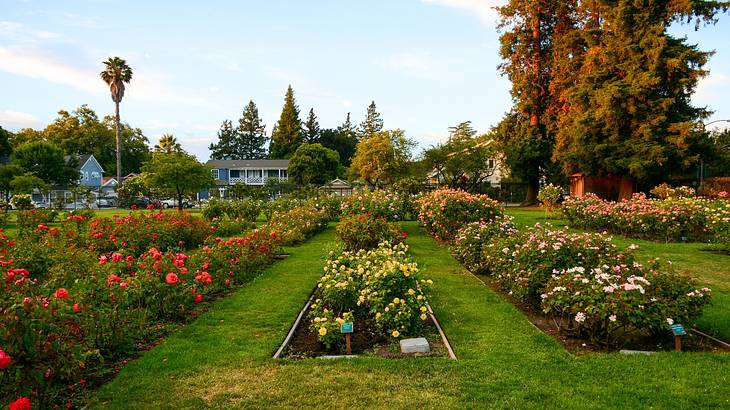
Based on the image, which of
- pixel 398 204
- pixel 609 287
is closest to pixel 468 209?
pixel 398 204

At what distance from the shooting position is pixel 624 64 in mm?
25500

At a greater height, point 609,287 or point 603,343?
point 609,287

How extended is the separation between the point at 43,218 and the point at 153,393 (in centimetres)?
1347

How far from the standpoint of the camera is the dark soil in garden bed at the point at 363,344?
4.98 meters

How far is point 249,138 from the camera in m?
80.3

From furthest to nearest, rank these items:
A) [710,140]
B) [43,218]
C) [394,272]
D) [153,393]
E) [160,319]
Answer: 1. [710,140]
2. [43,218]
3. [160,319]
4. [394,272]
5. [153,393]

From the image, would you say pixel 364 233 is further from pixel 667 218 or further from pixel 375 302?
pixel 667 218

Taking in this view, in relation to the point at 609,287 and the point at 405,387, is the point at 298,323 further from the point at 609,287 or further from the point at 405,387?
the point at 609,287

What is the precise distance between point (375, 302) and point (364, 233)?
17.4ft

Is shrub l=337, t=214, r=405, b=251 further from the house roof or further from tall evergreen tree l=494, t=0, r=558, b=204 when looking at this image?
the house roof

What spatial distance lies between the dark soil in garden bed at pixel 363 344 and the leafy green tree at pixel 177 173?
20.3 m

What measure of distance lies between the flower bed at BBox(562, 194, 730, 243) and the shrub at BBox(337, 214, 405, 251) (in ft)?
26.4

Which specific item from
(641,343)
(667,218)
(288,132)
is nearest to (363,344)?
(641,343)

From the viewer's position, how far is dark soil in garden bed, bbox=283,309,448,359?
4.98m
